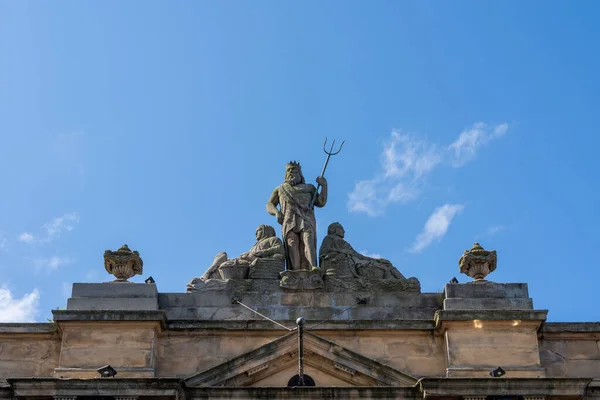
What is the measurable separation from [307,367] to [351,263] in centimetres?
259

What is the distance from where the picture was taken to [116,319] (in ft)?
78.5

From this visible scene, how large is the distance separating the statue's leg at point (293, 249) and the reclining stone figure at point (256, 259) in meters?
0.16

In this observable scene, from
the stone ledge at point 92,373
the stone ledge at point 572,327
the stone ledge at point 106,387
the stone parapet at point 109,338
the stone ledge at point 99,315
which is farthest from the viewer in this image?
the stone ledge at point 572,327

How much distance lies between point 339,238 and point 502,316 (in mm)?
4028

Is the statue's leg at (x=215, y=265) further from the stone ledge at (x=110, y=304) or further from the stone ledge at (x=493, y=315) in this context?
the stone ledge at (x=493, y=315)

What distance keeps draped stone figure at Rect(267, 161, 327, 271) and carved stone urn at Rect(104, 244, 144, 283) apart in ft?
10.4

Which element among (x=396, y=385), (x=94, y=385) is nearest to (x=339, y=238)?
(x=396, y=385)

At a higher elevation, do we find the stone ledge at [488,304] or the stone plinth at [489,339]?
the stone ledge at [488,304]

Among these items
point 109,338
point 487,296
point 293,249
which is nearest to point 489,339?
point 487,296

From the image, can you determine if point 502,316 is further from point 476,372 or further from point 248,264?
point 248,264

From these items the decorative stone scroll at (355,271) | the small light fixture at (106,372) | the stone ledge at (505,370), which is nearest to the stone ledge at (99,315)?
the small light fixture at (106,372)

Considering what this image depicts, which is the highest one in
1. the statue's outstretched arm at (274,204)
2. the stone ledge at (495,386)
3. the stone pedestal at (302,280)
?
the statue's outstretched arm at (274,204)

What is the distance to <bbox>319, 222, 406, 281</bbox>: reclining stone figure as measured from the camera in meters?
25.2

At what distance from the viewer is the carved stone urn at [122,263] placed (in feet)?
82.2
